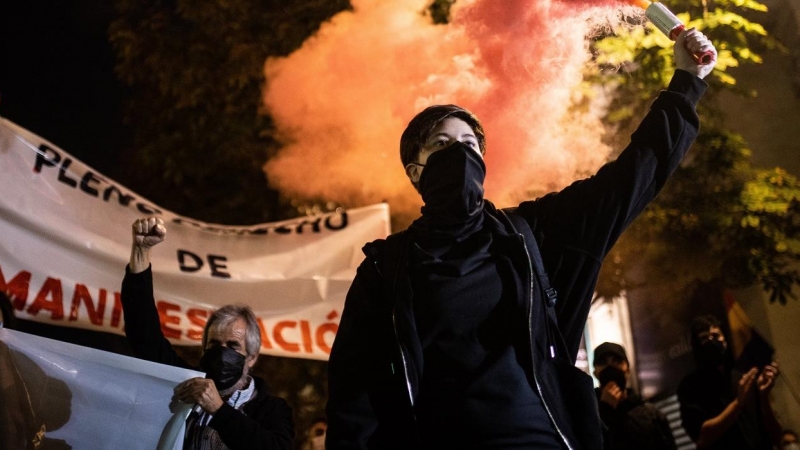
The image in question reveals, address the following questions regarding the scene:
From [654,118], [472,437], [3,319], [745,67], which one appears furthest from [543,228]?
[745,67]

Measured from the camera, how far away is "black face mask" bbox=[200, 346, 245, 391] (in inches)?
140

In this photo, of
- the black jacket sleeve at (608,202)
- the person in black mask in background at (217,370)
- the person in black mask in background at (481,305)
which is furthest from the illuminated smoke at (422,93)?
the person in black mask in background at (217,370)

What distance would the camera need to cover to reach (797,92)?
988 cm

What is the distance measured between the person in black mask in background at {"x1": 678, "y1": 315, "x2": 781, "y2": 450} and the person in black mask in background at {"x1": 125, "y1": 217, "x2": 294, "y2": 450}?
253 centimetres

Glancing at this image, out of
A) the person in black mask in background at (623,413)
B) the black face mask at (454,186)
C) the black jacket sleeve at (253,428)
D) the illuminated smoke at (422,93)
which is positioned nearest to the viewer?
the black face mask at (454,186)

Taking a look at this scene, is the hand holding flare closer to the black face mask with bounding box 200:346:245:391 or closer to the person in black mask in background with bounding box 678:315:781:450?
the black face mask with bounding box 200:346:245:391

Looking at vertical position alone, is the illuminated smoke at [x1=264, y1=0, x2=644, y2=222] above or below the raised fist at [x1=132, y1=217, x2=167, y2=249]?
above

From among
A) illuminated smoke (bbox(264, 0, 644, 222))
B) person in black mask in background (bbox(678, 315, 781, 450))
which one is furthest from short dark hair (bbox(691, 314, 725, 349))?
illuminated smoke (bbox(264, 0, 644, 222))

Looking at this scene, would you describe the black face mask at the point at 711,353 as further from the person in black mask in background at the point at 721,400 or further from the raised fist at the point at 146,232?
the raised fist at the point at 146,232

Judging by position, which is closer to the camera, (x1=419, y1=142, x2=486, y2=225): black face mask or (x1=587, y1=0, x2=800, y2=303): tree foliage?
(x1=419, y1=142, x2=486, y2=225): black face mask

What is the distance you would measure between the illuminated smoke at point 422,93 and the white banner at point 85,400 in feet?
6.43

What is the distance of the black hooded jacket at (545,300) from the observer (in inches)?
79.9

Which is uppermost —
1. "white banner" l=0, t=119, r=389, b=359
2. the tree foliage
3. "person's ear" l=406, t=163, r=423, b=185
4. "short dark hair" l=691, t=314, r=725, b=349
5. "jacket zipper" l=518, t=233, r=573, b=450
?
the tree foliage

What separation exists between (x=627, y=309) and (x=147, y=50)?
12.2 m
